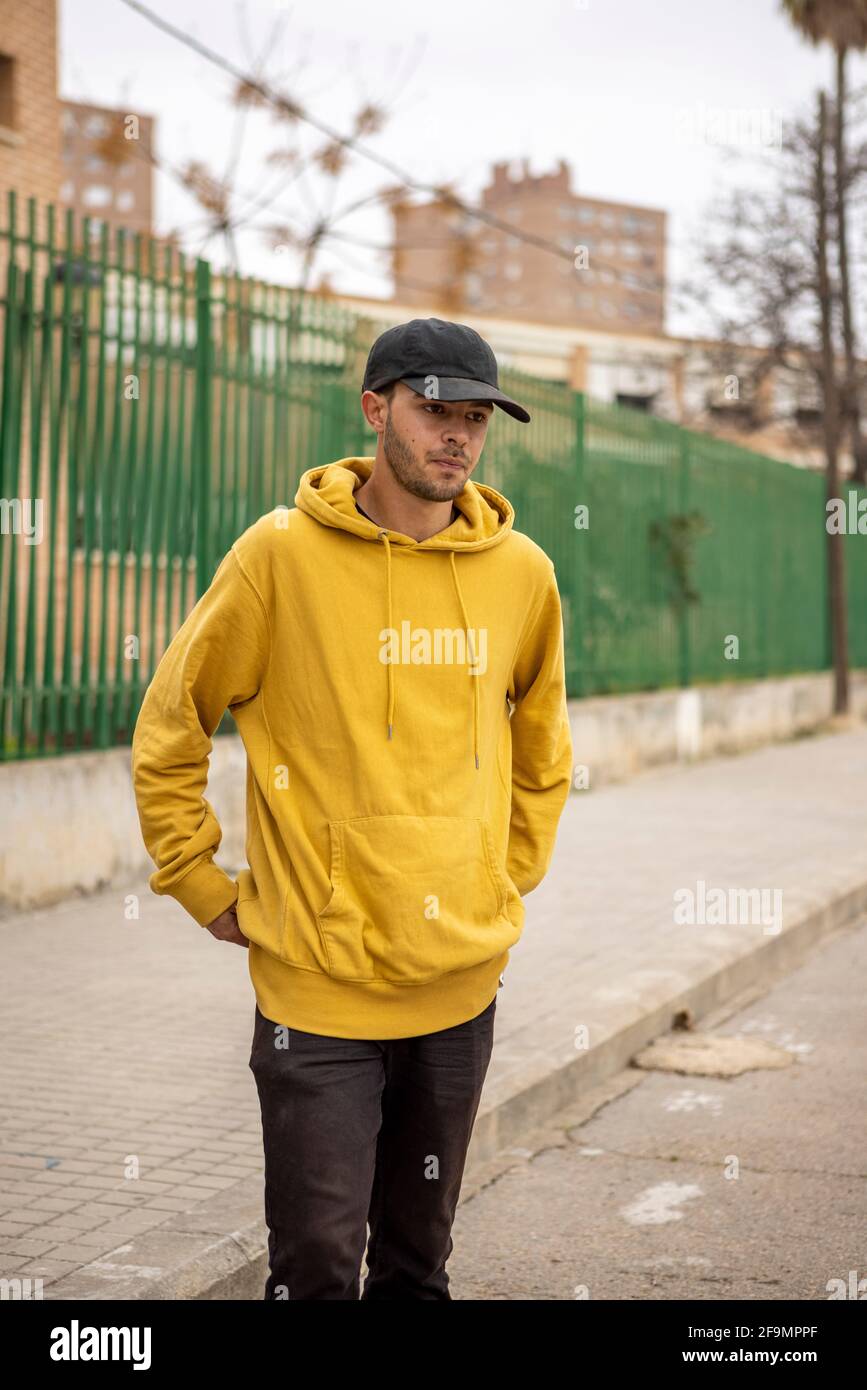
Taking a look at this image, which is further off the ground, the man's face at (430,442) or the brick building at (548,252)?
the brick building at (548,252)

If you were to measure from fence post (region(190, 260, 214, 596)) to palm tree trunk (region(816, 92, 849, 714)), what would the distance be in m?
14.3

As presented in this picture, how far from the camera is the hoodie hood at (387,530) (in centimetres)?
291

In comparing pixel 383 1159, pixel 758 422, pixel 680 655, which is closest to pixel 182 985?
pixel 383 1159

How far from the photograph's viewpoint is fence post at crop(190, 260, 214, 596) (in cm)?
950

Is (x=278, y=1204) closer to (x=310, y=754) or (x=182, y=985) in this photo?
(x=310, y=754)

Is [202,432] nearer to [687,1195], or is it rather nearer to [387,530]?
[687,1195]

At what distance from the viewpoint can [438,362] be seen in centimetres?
290

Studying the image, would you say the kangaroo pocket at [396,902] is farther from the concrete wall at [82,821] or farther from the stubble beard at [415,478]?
the concrete wall at [82,821]

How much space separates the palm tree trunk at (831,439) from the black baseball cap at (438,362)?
20.0m

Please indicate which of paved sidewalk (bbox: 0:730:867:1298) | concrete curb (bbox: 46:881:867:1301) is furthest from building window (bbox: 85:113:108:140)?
concrete curb (bbox: 46:881:867:1301)

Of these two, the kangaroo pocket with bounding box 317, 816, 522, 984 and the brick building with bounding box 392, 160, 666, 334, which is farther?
the brick building with bounding box 392, 160, 666, 334

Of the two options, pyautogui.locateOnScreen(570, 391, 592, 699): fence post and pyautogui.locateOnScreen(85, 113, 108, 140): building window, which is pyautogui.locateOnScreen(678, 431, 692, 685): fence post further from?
pyautogui.locateOnScreen(85, 113, 108, 140): building window

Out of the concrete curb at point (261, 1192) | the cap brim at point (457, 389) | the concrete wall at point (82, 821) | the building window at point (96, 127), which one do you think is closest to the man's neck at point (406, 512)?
the cap brim at point (457, 389)

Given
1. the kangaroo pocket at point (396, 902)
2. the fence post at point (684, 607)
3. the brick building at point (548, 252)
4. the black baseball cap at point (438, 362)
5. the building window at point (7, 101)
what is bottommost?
the kangaroo pocket at point (396, 902)
